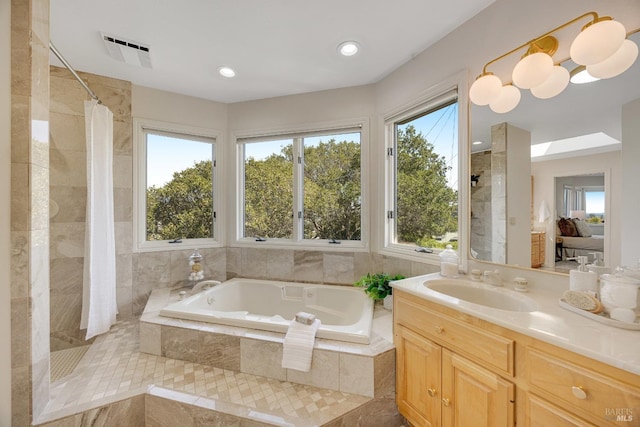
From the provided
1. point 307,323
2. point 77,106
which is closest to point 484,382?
point 307,323

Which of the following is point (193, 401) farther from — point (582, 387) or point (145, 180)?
point (145, 180)

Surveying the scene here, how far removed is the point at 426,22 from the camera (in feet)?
5.51

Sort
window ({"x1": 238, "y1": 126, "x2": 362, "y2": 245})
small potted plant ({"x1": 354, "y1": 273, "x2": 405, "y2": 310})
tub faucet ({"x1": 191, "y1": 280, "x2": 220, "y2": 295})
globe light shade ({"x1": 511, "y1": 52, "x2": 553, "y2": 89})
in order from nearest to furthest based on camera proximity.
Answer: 1. globe light shade ({"x1": 511, "y1": 52, "x2": 553, "y2": 89})
2. small potted plant ({"x1": 354, "y1": 273, "x2": 405, "y2": 310})
3. tub faucet ({"x1": 191, "y1": 280, "x2": 220, "y2": 295})
4. window ({"x1": 238, "y1": 126, "x2": 362, "y2": 245})

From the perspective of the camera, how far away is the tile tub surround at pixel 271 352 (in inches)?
57.2

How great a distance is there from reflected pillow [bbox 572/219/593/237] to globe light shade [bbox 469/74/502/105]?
77 centimetres

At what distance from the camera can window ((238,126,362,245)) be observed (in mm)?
2619

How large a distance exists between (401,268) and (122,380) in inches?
81.1

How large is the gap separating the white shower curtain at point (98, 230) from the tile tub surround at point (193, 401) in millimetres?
490

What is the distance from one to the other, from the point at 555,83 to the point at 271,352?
2107 millimetres

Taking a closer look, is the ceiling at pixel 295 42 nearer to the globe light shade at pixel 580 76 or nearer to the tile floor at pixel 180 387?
the globe light shade at pixel 580 76

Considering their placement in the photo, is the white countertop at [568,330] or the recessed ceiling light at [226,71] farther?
the recessed ceiling light at [226,71]

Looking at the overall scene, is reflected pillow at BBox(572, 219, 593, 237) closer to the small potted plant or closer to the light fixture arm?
the light fixture arm

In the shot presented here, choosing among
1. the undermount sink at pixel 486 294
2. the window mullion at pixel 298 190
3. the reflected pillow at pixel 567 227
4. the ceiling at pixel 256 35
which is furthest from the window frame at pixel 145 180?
the reflected pillow at pixel 567 227
